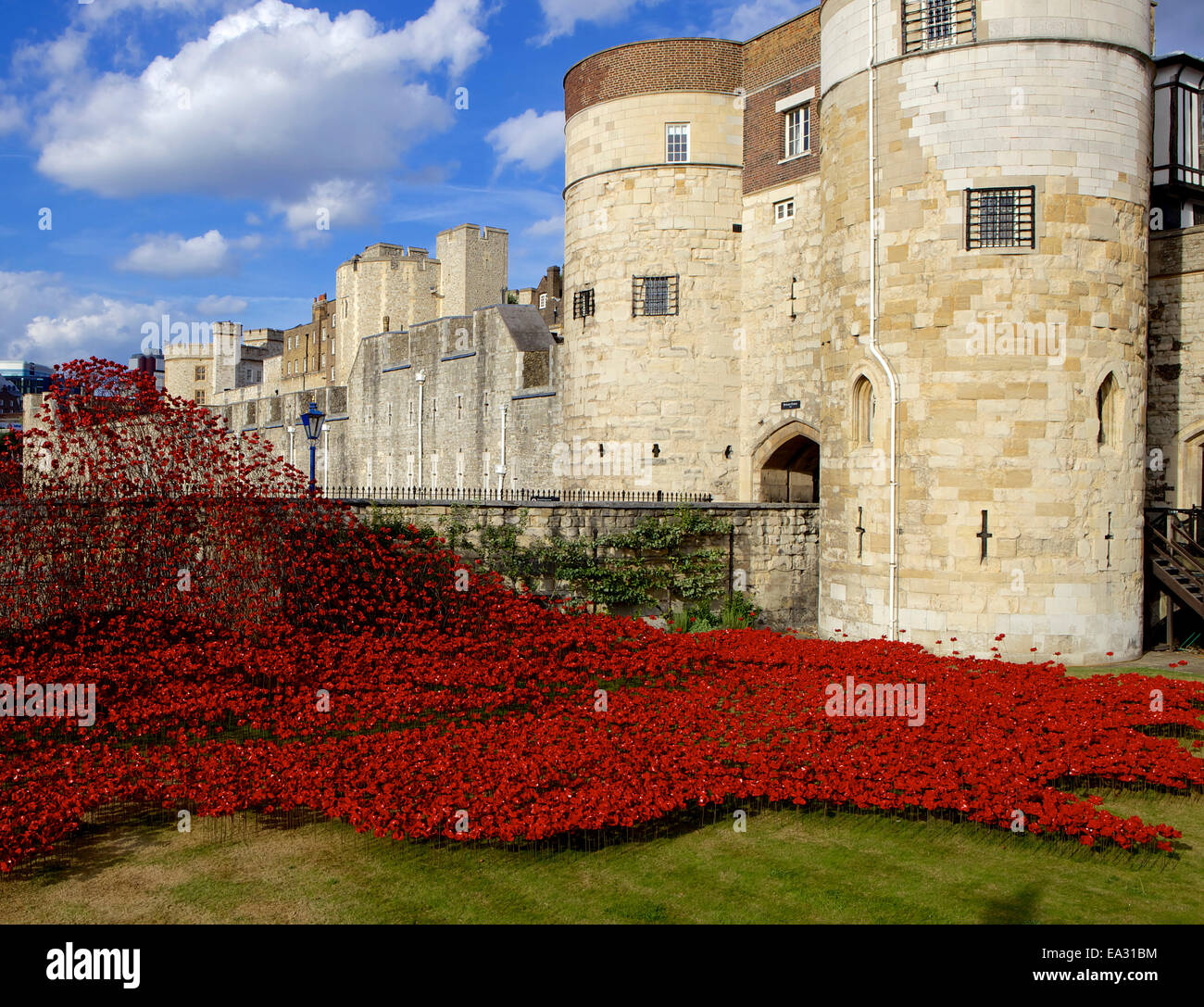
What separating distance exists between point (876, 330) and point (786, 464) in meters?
7.17

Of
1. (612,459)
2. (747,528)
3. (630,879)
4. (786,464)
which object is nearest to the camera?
(630,879)

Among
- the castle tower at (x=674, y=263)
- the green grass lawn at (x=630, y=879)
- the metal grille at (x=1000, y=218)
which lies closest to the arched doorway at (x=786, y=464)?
the castle tower at (x=674, y=263)

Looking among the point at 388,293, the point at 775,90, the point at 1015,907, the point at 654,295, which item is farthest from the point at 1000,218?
the point at 388,293

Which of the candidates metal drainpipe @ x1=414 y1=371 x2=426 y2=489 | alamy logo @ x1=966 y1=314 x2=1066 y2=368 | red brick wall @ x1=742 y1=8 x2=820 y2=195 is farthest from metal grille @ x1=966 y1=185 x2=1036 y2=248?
metal drainpipe @ x1=414 y1=371 x2=426 y2=489

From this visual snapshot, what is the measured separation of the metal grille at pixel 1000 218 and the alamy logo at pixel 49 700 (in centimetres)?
1339

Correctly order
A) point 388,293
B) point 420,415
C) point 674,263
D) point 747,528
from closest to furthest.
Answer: point 747,528, point 674,263, point 420,415, point 388,293

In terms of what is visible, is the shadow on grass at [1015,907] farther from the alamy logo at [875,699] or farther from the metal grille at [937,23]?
the metal grille at [937,23]

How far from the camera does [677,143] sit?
22688 millimetres

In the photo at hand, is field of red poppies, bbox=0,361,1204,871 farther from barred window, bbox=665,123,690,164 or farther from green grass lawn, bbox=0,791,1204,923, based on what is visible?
barred window, bbox=665,123,690,164

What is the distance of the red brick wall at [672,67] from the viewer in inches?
894

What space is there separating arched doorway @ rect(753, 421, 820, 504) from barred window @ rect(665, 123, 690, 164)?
256 inches

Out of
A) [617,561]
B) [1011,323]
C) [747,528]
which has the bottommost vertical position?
[617,561]

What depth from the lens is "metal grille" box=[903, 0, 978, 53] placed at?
15.4m
